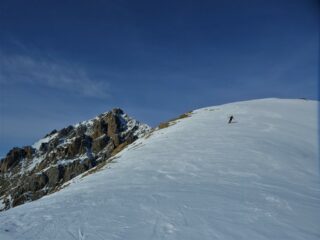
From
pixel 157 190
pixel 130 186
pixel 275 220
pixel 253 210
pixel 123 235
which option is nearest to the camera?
pixel 123 235

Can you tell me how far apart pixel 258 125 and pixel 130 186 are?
815 inches

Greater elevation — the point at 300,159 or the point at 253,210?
the point at 300,159

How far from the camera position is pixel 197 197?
1533 cm

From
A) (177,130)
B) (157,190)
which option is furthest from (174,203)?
(177,130)

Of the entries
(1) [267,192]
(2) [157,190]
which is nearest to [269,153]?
(1) [267,192]

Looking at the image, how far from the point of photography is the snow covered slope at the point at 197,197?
11.4m

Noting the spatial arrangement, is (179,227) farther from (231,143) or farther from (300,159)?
(231,143)

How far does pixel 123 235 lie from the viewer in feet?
35.4

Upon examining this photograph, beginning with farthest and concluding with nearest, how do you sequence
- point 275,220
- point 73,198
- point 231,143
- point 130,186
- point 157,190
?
point 231,143 < point 130,186 < point 157,190 < point 73,198 < point 275,220

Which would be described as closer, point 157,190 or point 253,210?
point 253,210

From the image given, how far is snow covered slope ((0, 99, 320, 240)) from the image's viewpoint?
11422mm

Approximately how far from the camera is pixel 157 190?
651 inches

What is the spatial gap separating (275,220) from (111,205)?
584 cm

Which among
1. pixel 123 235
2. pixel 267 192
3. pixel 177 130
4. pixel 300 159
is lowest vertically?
pixel 123 235
